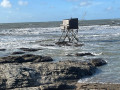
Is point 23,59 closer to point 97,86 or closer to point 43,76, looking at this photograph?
point 43,76

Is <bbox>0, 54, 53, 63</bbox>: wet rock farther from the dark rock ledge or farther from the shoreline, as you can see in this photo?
the shoreline

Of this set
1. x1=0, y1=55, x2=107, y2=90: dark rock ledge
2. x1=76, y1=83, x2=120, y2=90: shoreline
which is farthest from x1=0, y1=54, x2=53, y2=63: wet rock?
x1=76, y1=83, x2=120, y2=90: shoreline

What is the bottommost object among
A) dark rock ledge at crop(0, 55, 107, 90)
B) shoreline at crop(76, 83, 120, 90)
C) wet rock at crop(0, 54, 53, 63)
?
wet rock at crop(0, 54, 53, 63)

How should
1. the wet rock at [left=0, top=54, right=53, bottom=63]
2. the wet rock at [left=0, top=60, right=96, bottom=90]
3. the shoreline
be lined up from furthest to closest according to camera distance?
the wet rock at [left=0, top=54, right=53, bottom=63] → the wet rock at [left=0, top=60, right=96, bottom=90] → the shoreline

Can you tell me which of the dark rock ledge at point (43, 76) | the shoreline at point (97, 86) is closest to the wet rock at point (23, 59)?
the dark rock ledge at point (43, 76)

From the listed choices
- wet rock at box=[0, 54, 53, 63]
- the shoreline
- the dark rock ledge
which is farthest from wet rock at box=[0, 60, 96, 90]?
wet rock at box=[0, 54, 53, 63]

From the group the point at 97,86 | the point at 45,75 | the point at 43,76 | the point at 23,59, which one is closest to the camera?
the point at 97,86

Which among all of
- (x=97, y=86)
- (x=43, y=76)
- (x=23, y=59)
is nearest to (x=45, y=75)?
(x=43, y=76)

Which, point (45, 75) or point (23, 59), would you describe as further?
point (23, 59)

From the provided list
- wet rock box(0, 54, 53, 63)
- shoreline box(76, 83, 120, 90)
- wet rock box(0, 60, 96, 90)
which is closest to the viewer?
shoreline box(76, 83, 120, 90)

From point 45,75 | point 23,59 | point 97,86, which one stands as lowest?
point 23,59

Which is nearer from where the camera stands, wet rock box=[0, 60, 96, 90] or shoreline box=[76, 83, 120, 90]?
shoreline box=[76, 83, 120, 90]

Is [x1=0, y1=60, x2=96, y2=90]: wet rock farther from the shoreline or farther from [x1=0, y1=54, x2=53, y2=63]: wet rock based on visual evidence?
[x1=0, y1=54, x2=53, y2=63]: wet rock

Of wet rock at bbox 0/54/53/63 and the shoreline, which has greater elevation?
the shoreline
